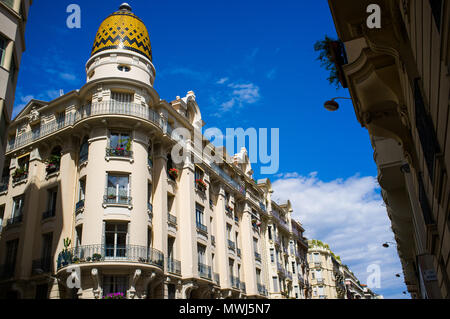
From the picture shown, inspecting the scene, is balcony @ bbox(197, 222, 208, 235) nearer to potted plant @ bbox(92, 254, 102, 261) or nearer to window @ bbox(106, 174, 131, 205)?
window @ bbox(106, 174, 131, 205)

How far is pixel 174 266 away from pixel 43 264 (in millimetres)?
7827

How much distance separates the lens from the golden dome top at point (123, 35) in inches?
1145

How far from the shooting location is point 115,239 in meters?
22.7

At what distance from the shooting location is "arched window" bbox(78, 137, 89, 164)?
2570cm

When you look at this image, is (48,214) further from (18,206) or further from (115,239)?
(115,239)

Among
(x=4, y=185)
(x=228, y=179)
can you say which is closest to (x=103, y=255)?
(x=4, y=185)

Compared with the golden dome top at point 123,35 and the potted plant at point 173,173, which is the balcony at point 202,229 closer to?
the potted plant at point 173,173

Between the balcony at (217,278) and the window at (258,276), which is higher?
the window at (258,276)

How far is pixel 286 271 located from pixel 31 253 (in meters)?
31.5

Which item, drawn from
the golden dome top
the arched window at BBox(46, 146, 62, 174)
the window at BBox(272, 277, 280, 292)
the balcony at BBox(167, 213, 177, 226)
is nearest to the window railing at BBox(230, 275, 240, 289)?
the balcony at BBox(167, 213, 177, 226)

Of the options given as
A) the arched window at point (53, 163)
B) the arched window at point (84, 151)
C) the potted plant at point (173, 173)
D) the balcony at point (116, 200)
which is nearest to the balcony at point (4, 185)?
the arched window at point (53, 163)

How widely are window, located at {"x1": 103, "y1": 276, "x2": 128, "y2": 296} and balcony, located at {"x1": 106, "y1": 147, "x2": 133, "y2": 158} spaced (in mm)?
7149

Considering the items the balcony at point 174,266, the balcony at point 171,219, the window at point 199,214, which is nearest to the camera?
the balcony at point 174,266

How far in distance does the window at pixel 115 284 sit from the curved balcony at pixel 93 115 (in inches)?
380
